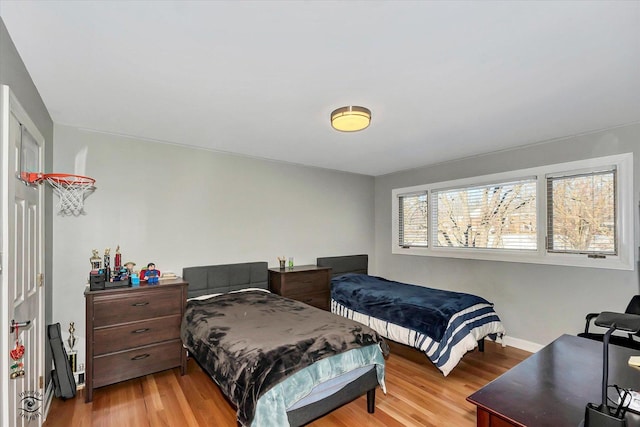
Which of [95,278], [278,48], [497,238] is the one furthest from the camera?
[497,238]

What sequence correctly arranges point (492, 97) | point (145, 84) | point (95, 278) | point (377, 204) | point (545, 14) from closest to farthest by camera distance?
point (545, 14) < point (145, 84) < point (492, 97) < point (95, 278) < point (377, 204)

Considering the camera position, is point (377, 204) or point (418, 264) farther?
point (377, 204)

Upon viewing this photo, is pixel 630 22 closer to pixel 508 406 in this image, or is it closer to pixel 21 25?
pixel 508 406

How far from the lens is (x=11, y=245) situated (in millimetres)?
1563

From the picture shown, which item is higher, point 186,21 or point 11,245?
point 186,21

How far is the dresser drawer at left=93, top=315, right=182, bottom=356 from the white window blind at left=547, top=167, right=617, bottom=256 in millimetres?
4280

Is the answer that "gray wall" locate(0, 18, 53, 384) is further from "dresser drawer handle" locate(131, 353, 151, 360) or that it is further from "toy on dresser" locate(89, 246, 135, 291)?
"dresser drawer handle" locate(131, 353, 151, 360)

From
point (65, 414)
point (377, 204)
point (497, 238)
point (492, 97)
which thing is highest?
point (492, 97)

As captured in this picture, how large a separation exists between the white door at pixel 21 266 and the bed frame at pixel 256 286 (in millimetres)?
1069

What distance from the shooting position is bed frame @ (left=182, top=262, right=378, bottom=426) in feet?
6.59

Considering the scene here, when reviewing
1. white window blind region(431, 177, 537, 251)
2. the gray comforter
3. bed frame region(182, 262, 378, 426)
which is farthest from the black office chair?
bed frame region(182, 262, 378, 426)

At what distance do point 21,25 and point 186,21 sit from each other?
2.80 feet

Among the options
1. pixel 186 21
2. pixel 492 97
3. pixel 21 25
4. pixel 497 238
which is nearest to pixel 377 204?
pixel 497 238

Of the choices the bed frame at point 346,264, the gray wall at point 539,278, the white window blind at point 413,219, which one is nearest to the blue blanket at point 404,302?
the bed frame at point 346,264
